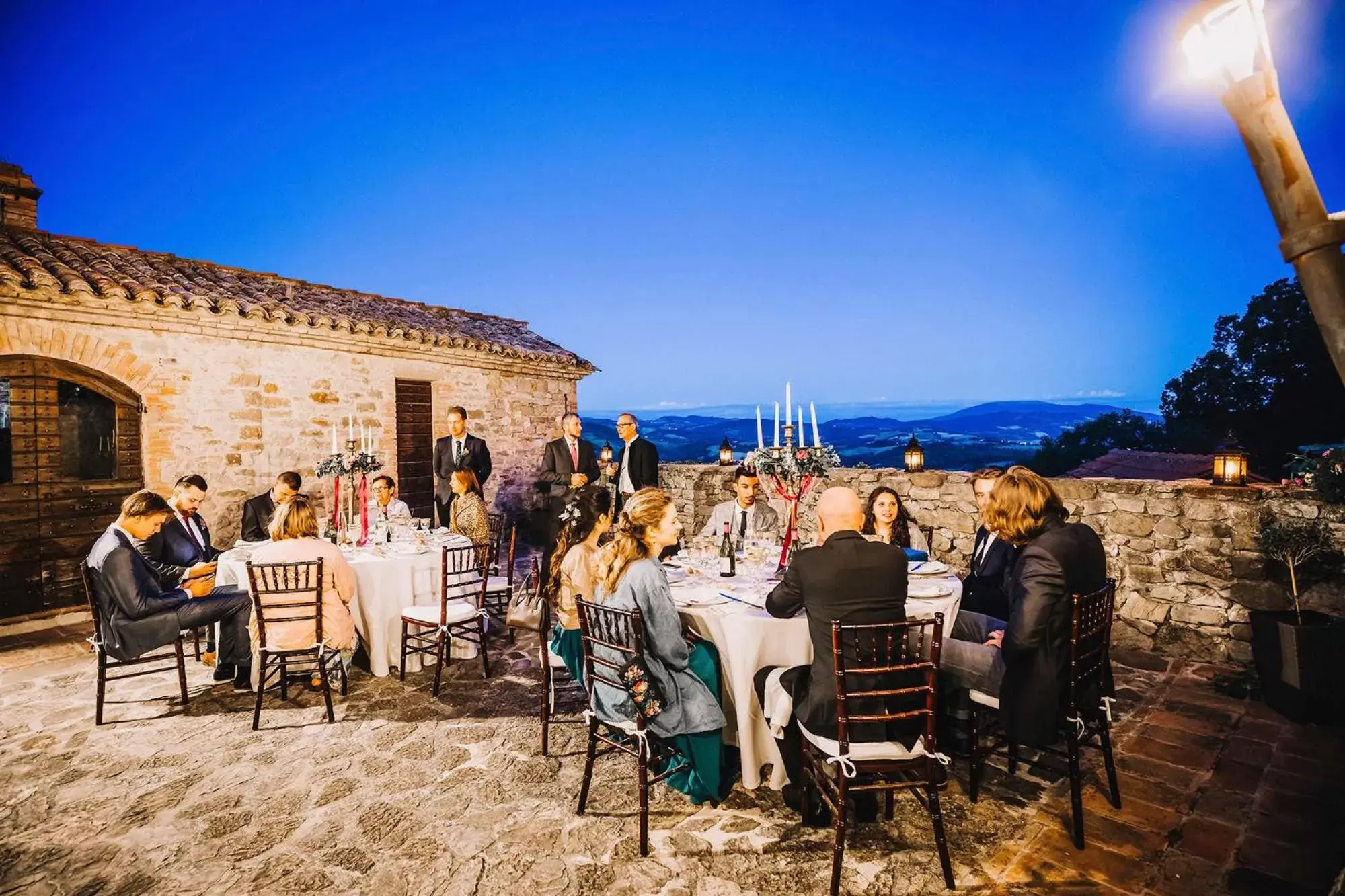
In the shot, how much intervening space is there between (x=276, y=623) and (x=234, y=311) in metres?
4.94

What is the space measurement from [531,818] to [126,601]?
318 centimetres

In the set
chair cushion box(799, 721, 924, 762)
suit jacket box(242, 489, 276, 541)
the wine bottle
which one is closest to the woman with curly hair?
the wine bottle

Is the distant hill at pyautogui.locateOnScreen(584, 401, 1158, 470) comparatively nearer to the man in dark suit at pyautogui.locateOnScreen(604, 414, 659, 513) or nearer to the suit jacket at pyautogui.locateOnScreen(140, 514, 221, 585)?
the man in dark suit at pyautogui.locateOnScreen(604, 414, 659, 513)

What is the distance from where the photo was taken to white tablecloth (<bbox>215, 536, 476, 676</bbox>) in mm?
4809

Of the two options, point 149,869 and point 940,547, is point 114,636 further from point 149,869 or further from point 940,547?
point 940,547

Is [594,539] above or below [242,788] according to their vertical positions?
above

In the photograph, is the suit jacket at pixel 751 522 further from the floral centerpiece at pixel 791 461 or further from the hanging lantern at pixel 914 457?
the hanging lantern at pixel 914 457

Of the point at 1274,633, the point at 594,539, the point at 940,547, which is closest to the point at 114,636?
the point at 594,539

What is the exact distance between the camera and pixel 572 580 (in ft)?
12.6

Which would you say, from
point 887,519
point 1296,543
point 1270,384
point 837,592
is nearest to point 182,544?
point 837,592

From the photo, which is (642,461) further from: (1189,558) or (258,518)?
(1189,558)

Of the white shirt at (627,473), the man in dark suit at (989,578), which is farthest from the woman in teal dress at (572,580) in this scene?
the white shirt at (627,473)

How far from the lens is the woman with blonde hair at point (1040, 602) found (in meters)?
2.80

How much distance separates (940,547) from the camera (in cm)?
678
